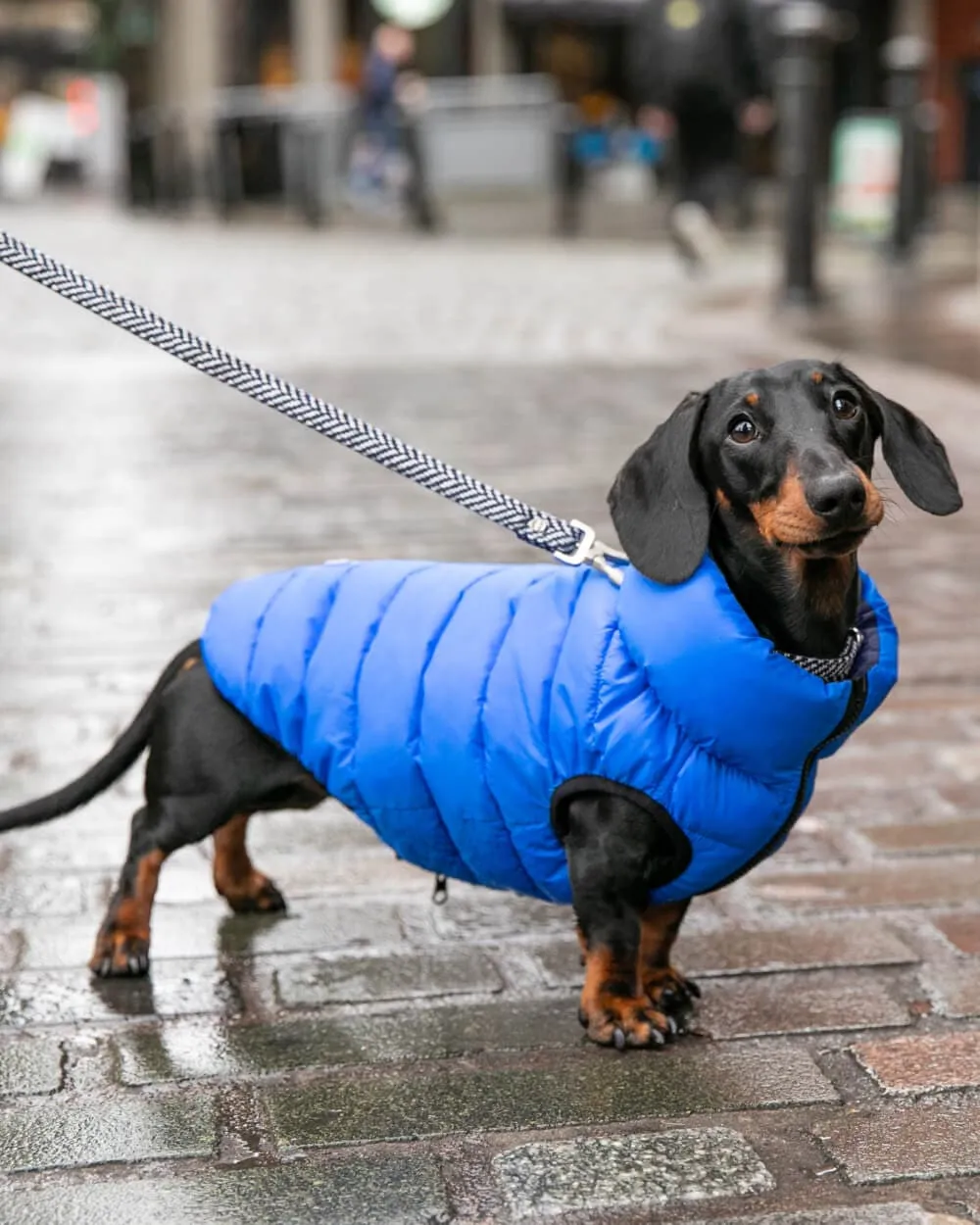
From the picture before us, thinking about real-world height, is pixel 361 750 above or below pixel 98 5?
below

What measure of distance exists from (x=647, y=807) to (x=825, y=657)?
1.20 ft

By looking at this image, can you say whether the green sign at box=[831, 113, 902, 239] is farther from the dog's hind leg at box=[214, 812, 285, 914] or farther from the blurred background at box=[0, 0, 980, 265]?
the dog's hind leg at box=[214, 812, 285, 914]

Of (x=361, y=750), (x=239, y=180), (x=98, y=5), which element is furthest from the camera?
(x=98, y=5)

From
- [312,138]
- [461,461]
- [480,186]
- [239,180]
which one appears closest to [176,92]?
[239,180]

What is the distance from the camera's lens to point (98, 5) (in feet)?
104

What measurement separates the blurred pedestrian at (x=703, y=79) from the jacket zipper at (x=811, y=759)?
11653 mm

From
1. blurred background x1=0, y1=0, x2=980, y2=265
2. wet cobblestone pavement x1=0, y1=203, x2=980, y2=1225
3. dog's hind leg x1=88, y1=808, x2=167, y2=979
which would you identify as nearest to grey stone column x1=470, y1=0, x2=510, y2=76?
blurred background x1=0, y1=0, x2=980, y2=265

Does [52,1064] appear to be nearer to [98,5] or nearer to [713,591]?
[713,591]

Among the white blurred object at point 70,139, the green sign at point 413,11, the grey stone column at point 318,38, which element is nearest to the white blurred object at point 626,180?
the green sign at point 413,11

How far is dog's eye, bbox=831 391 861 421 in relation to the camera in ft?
9.53

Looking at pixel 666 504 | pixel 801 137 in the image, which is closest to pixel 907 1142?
pixel 666 504

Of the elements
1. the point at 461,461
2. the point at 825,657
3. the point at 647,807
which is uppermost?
the point at 825,657

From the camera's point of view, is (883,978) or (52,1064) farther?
(883,978)

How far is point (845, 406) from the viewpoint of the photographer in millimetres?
2918
